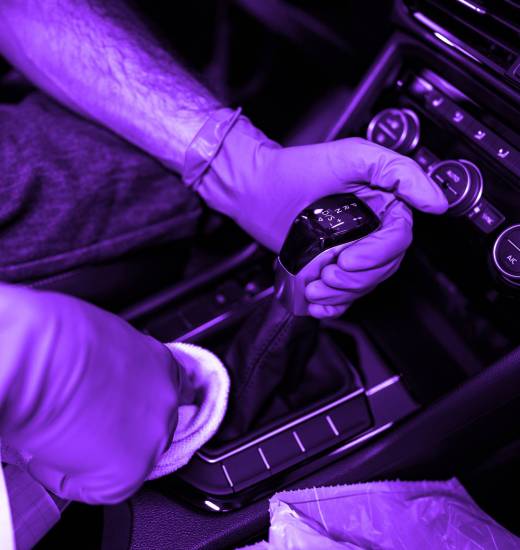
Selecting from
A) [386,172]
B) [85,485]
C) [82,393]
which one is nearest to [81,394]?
[82,393]

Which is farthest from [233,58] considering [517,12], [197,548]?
[197,548]

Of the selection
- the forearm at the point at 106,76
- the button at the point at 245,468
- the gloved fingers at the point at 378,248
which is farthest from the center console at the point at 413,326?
the forearm at the point at 106,76

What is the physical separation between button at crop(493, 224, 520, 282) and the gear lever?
0.49ft

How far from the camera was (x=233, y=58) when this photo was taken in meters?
1.37

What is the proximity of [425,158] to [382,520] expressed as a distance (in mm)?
471

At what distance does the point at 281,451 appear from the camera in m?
0.61

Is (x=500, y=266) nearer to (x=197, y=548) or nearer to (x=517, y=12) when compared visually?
(x=517, y=12)

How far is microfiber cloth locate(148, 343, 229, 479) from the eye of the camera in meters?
0.51

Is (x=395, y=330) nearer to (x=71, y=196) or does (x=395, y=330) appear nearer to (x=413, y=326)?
(x=413, y=326)

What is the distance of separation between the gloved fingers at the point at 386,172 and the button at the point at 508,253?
0.25 ft

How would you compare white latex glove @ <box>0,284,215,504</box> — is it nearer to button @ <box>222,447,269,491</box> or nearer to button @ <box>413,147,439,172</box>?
button @ <box>222,447,269,491</box>

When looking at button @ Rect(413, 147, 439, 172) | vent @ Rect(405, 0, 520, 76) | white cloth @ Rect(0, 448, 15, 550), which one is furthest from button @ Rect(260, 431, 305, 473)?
vent @ Rect(405, 0, 520, 76)

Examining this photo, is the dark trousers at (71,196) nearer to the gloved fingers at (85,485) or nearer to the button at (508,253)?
the gloved fingers at (85,485)

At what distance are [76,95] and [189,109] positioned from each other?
0.18m
